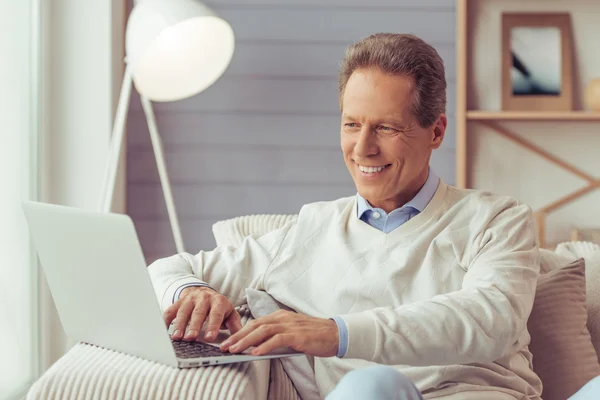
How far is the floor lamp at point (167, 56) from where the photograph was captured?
2.86 meters

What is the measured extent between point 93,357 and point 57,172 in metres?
1.92

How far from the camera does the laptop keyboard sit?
132 cm

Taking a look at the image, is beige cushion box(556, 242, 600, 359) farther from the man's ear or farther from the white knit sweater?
the man's ear

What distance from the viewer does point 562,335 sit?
5.87ft

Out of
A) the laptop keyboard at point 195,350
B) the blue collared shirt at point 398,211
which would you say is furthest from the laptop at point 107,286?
the blue collared shirt at point 398,211

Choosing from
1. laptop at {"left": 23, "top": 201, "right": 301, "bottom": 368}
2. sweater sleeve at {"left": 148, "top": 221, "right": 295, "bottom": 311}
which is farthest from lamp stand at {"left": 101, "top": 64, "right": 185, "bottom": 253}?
laptop at {"left": 23, "top": 201, "right": 301, "bottom": 368}

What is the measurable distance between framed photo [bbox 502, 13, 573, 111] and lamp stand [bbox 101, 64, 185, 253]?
143 cm

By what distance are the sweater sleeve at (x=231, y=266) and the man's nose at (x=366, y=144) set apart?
0.28 m

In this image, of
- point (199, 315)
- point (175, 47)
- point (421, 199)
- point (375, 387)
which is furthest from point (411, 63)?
point (175, 47)

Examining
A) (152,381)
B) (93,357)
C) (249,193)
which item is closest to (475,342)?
(152,381)

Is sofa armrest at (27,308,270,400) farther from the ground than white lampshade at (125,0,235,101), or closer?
closer

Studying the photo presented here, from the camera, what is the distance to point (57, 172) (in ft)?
10.4

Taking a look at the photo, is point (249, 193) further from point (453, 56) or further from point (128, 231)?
point (128, 231)

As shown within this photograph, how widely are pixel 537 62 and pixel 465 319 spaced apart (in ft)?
7.42
